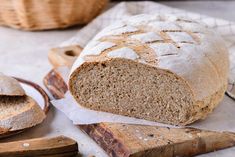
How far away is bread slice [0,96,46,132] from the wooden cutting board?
15 cm

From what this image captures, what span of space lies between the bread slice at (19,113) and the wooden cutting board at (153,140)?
5.8 inches

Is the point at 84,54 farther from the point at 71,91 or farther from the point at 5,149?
the point at 5,149

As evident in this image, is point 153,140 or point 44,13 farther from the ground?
point 44,13

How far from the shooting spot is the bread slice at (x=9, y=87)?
158 cm

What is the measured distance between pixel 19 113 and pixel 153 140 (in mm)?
402

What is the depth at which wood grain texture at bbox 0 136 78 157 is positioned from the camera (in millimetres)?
1362

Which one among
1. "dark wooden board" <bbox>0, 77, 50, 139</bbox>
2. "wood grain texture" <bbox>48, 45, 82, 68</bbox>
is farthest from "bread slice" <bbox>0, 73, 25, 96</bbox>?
"wood grain texture" <bbox>48, 45, 82, 68</bbox>

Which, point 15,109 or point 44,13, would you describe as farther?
point 44,13

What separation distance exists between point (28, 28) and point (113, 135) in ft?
3.75

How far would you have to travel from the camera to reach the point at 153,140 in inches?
58.2

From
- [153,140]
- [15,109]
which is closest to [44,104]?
[15,109]

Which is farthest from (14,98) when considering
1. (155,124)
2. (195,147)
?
(195,147)

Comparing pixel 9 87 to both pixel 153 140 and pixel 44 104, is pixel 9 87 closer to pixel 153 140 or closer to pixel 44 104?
A: pixel 44 104

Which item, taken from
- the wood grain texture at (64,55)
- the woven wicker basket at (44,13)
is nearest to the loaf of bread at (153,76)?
the wood grain texture at (64,55)
